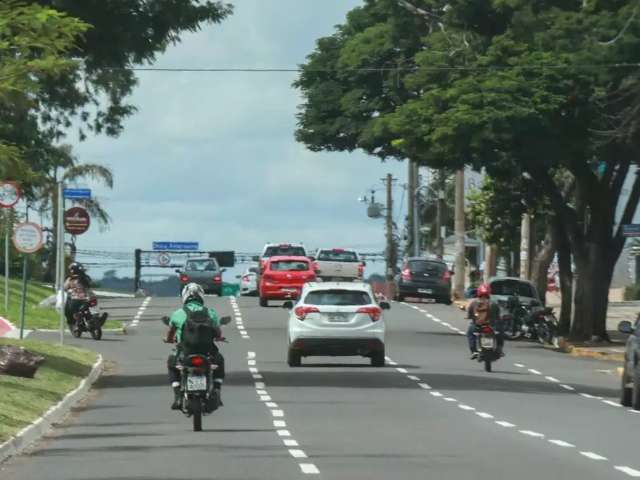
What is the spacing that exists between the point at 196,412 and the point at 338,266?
54.1 metres

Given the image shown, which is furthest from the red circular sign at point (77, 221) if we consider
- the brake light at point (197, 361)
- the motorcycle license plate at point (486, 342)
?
Result: the brake light at point (197, 361)

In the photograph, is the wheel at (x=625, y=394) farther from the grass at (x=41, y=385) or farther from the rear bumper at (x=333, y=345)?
the rear bumper at (x=333, y=345)

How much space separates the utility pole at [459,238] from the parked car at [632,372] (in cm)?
4352

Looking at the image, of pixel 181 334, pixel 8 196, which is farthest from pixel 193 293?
pixel 8 196

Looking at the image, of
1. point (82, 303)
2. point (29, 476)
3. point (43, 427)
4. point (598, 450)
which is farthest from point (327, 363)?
point (29, 476)

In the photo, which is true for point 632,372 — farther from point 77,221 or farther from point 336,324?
point 77,221

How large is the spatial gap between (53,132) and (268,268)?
11026 mm

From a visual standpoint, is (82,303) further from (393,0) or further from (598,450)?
(598,450)

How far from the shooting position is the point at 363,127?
58094mm

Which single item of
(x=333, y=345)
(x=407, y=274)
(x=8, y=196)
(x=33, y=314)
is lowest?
(x=333, y=345)

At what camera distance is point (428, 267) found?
68.2 m

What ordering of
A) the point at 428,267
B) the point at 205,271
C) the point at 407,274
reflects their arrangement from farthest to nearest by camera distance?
the point at 205,271
the point at 407,274
the point at 428,267

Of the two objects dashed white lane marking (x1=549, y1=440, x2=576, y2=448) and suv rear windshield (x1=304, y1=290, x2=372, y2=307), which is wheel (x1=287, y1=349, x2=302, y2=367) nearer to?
suv rear windshield (x1=304, y1=290, x2=372, y2=307)

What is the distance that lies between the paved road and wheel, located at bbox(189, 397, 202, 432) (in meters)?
0.23
